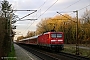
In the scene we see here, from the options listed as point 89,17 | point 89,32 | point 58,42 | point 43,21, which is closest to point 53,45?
point 58,42

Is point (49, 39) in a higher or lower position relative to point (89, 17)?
lower

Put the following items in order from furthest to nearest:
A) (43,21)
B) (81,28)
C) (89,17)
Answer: (43,21), (89,17), (81,28)

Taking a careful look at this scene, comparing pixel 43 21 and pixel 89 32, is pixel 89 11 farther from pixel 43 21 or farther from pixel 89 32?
pixel 43 21

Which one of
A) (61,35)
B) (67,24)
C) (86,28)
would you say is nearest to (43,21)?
(67,24)

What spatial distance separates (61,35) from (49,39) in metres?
2.28

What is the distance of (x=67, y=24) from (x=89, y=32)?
1328 cm

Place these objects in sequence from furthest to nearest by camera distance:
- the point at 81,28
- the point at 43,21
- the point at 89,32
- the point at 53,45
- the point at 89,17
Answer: the point at 43,21
the point at 89,17
the point at 81,28
the point at 89,32
the point at 53,45

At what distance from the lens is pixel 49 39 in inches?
1517

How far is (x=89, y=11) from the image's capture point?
88375 mm

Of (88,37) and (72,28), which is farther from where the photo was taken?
(72,28)

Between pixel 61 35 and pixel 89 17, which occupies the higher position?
pixel 89 17

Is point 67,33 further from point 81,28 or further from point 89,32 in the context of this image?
point 89,32

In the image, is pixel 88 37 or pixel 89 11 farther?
pixel 89 11

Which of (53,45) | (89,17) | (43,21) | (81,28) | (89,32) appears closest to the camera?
(53,45)
